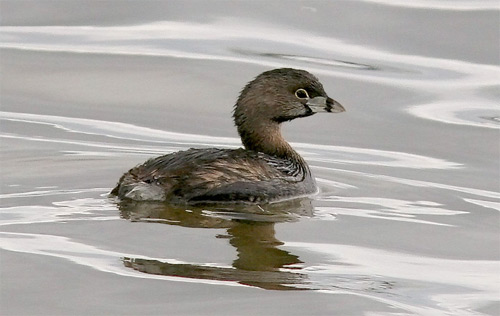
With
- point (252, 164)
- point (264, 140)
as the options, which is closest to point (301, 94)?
point (264, 140)

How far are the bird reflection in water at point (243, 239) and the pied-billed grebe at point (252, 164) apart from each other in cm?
10

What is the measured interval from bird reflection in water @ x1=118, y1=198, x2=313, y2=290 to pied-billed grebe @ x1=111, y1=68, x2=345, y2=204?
10cm

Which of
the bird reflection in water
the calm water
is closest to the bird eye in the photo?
the calm water

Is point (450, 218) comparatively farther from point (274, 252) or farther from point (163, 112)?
point (163, 112)

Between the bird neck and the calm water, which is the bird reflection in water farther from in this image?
the bird neck

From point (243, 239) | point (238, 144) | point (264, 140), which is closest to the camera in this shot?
point (243, 239)

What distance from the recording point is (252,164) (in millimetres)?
10867

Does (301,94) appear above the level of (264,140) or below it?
Answer: above

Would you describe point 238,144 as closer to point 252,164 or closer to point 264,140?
point 264,140

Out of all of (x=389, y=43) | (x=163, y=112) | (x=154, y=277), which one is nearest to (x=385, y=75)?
(x=389, y=43)

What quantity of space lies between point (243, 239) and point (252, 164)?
48.6 inches

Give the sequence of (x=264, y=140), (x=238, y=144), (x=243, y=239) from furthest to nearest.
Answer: (x=238, y=144), (x=264, y=140), (x=243, y=239)

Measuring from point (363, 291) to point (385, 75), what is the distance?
747 cm

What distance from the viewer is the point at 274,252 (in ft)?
30.9
